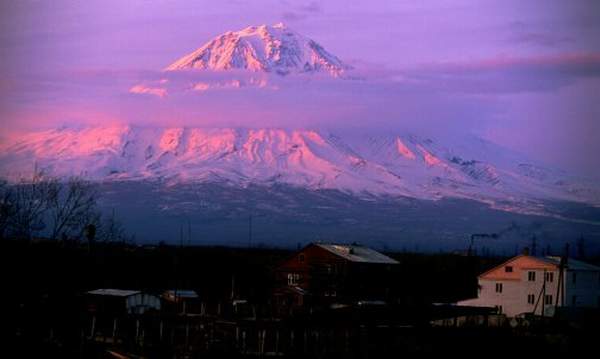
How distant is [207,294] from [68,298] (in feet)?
31.0

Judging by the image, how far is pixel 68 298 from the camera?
3519 centimetres

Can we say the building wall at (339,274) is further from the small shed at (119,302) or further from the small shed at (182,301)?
the small shed at (119,302)

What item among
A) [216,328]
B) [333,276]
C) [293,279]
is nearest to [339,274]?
[333,276]

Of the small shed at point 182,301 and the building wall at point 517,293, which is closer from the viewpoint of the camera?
the small shed at point 182,301

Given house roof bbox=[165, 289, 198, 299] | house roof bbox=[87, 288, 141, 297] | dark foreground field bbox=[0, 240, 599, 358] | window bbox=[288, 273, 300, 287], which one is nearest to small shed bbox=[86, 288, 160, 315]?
house roof bbox=[87, 288, 141, 297]

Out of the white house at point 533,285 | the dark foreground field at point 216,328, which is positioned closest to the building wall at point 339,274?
the dark foreground field at point 216,328

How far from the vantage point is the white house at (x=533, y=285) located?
43.8 m

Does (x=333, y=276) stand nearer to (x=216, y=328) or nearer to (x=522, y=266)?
(x=522, y=266)

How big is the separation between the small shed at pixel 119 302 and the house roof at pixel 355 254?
34.3 feet

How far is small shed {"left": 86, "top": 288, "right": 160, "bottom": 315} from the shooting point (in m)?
35.9

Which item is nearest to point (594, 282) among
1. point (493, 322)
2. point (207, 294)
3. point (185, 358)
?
point (493, 322)

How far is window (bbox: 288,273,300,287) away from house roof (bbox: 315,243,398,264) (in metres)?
1.56

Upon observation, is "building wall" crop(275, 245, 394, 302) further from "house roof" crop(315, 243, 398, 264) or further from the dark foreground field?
the dark foreground field

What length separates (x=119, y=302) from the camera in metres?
36.6
